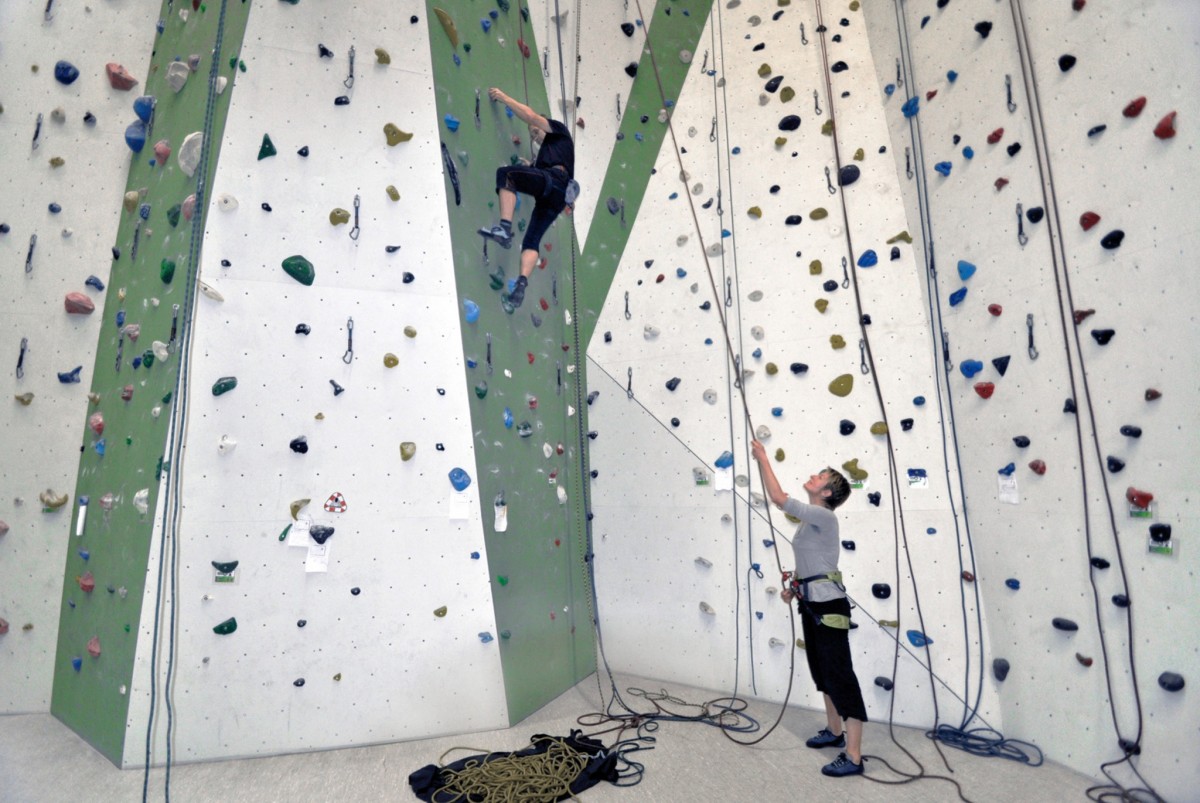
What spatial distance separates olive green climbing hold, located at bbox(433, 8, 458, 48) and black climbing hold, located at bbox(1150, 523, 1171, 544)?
3283 millimetres

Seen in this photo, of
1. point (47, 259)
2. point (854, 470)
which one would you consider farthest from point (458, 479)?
point (47, 259)

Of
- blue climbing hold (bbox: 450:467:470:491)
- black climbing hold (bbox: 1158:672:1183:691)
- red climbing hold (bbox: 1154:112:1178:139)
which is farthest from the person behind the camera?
blue climbing hold (bbox: 450:467:470:491)

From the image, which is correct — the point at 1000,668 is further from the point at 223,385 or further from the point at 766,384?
the point at 223,385

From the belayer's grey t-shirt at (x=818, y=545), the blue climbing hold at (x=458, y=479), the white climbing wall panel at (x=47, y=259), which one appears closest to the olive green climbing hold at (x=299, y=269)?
the blue climbing hold at (x=458, y=479)

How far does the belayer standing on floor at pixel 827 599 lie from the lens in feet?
7.66

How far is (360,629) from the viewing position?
2643 mm

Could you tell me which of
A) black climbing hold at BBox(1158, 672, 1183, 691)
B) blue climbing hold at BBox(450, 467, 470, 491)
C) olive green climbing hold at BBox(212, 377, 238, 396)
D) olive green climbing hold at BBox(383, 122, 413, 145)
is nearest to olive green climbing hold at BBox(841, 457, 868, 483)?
black climbing hold at BBox(1158, 672, 1183, 691)

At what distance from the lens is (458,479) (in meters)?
2.81

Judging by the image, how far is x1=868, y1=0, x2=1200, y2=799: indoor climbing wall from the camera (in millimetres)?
2123

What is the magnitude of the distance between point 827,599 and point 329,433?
1.96 meters

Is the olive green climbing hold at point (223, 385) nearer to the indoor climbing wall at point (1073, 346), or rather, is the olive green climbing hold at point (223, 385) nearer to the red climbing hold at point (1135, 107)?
the indoor climbing wall at point (1073, 346)

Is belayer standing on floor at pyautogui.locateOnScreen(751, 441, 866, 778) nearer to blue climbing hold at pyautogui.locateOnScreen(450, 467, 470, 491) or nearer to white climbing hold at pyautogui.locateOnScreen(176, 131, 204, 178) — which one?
blue climbing hold at pyautogui.locateOnScreen(450, 467, 470, 491)

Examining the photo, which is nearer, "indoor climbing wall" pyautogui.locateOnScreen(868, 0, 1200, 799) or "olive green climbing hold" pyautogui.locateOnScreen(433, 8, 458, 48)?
"indoor climbing wall" pyautogui.locateOnScreen(868, 0, 1200, 799)

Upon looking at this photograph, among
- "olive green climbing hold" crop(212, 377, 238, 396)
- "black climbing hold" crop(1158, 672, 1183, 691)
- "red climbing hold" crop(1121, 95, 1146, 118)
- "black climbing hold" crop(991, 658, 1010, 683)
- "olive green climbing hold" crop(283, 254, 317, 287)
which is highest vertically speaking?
"red climbing hold" crop(1121, 95, 1146, 118)
